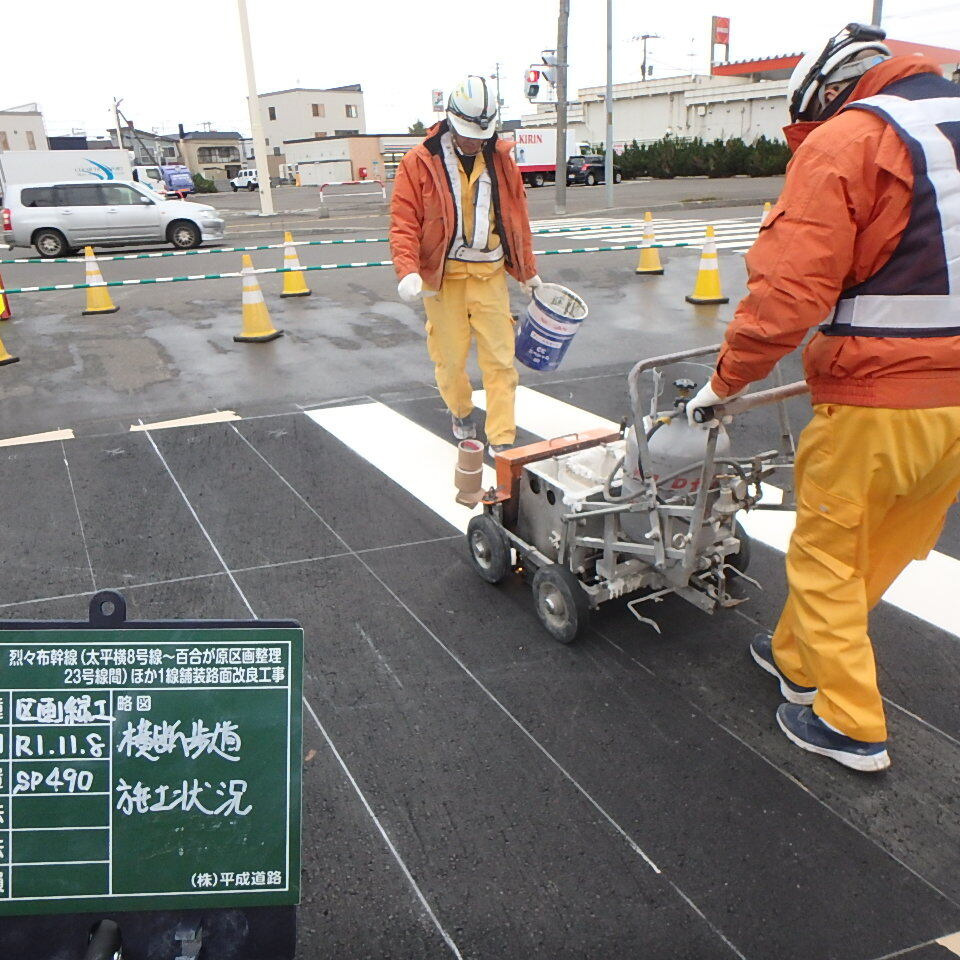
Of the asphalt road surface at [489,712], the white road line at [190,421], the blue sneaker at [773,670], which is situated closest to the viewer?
the asphalt road surface at [489,712]

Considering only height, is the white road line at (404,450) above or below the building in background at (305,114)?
below

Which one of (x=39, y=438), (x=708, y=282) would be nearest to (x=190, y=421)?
(x=39, y=438)

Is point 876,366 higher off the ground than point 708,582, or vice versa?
point 876,366

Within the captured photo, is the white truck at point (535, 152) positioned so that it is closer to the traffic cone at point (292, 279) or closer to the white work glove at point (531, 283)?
the traffic cone at point (292, 279)

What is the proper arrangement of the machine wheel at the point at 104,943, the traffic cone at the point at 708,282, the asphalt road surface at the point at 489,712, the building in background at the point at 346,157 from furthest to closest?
the building in background at the point at 346,157
the traffic cone at the point at 708,282
the asphalt road surface at the point at 489,712
the machine wheel at the point at 104,943

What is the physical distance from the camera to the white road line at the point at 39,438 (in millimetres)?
5996

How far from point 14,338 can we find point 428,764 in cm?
875

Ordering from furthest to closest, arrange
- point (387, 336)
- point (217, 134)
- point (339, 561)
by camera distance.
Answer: point (217, 134)
point (387, 336)
point (339, 561)

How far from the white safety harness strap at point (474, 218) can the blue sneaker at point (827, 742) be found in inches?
126

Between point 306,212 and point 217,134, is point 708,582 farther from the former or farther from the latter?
point 217,134

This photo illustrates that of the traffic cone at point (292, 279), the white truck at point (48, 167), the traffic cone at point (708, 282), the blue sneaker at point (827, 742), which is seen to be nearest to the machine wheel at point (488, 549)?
the blue sneaker at point (827, 742)

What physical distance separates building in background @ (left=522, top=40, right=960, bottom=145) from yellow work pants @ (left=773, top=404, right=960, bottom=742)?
172 ft

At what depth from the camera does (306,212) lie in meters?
31.0

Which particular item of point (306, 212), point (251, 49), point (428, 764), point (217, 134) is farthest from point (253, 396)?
point (217, 134)
